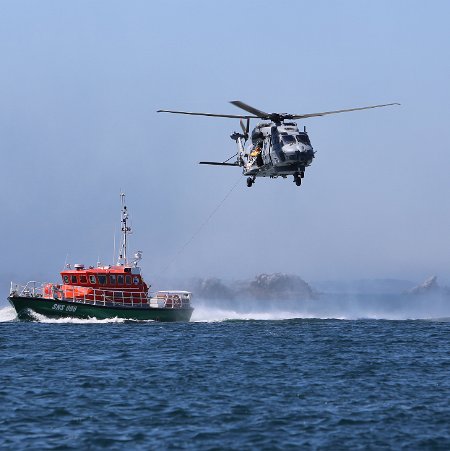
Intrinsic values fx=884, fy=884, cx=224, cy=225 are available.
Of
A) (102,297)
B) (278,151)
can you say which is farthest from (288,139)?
(102,297)

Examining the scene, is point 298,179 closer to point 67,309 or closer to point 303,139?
point 303,139

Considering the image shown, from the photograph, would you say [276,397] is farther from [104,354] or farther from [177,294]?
[177,294]

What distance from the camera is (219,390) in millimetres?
31078

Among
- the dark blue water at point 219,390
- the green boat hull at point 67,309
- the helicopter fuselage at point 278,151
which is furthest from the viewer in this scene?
the green boat hull at point 67,309

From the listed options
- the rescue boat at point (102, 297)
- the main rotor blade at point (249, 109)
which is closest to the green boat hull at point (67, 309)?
the rescue boat at point (102, 297)

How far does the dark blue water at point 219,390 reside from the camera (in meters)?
23.7

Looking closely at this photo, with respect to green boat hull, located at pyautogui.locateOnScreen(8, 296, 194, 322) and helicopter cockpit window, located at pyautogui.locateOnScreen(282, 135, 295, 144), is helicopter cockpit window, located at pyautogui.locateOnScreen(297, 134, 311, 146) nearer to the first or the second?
helicopter cockpit window, located at pyautogui.locateOnScreen(282, 135, 295, 144)

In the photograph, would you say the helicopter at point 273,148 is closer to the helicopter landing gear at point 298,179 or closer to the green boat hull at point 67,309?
the helicopter landing gear at point 298,179

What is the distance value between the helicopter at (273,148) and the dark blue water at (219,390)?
32.0 feet

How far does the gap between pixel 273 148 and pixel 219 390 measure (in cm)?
2167

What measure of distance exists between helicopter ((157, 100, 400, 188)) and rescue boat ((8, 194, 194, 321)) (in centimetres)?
1091

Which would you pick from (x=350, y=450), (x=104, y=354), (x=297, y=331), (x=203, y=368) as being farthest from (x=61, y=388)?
(x=297, y=331)

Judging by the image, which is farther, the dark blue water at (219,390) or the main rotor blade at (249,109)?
the main rotor blade at (249,109)

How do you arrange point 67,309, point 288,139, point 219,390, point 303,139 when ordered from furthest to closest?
point 67,309
point 303,139
point 288,139
point 219,390
